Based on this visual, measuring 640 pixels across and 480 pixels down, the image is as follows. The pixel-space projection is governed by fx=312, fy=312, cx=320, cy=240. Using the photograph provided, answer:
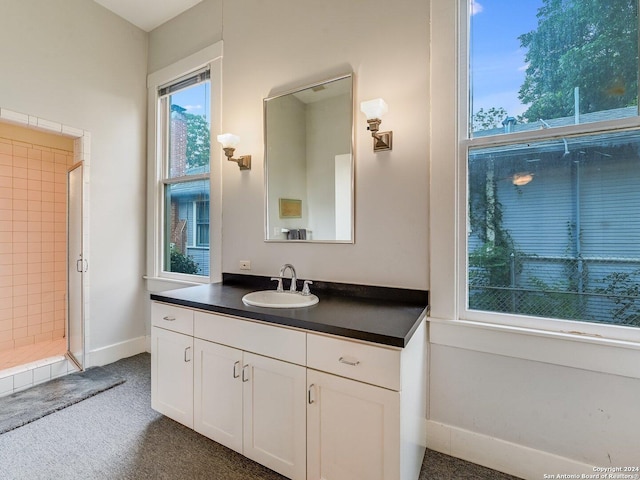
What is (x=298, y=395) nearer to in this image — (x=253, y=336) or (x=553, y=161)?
(x=253, y=336)

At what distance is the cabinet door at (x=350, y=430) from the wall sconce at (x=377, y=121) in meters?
1.33

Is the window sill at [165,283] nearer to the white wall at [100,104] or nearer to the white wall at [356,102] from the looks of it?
the white wall at [100,104]

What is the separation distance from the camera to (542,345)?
1535 millimetres

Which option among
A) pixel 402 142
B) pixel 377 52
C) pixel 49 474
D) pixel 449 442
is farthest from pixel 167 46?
pixel 449 442

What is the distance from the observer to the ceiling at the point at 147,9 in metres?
2.80

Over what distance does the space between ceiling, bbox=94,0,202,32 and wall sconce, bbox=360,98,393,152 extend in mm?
2163

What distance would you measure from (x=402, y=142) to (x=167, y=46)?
2665mm

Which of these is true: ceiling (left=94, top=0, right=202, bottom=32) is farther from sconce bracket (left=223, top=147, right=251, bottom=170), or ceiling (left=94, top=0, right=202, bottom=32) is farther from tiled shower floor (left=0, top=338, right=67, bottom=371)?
tiled shower floor (left=0, top=338, right=67, bottom=371)

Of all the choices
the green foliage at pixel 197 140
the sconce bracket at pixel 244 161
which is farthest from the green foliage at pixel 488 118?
the green foliage at pixel 197 140

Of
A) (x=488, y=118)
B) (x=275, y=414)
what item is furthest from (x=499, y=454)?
(x=488, y=118)

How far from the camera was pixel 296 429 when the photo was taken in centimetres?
149

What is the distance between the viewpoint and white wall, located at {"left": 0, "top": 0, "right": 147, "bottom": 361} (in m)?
2.40

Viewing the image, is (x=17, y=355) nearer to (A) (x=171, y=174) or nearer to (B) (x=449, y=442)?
(A) (x=171, y=174)

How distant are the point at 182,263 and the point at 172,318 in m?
1.19
